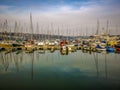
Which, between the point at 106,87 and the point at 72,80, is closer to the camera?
the point at 106,87

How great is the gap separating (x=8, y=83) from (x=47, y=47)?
3339cm

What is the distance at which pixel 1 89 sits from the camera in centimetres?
1257

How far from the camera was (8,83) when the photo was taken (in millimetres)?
14367

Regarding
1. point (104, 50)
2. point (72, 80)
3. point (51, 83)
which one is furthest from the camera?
point (104, 50)

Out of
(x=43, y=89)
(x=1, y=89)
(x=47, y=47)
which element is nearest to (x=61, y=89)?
(x=43, y=89)

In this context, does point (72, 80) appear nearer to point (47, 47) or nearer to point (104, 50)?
point (104, 50)

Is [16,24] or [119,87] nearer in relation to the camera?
[119,87]

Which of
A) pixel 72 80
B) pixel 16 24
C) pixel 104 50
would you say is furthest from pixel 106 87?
pixel 16 24

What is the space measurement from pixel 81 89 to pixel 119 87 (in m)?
3.00

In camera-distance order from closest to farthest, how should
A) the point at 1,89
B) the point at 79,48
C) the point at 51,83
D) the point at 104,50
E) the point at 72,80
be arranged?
1. the point at 1,89
2. the point at 51,83
3. the point at 72,80
4. the point at 104,50
5. the point at 79,48

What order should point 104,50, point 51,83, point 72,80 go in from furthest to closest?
point 104,50 → point 72,80 → point 51,83

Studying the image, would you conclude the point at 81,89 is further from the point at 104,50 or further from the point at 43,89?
the point at 104,50

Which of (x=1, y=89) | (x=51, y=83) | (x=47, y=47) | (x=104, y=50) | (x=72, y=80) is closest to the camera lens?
(x=1, y=89)

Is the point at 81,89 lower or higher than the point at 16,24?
lower
